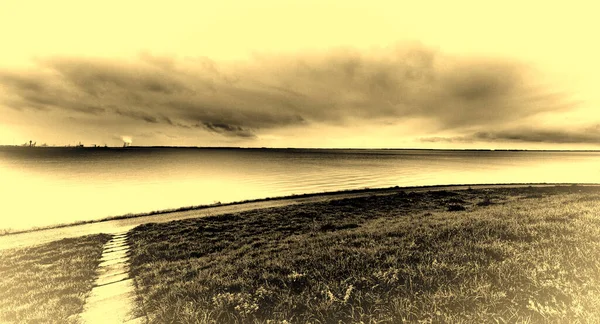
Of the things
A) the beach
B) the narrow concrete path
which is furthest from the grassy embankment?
the narrow concrete path

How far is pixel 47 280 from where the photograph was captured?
10258mm

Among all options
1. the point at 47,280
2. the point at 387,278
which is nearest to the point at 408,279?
the point at 387,278

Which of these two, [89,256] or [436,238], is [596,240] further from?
[89,256]

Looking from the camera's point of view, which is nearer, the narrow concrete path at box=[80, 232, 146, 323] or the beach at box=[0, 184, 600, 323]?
the beach at box=[0, 184, 600, 323]

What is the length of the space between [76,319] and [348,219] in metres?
15.9

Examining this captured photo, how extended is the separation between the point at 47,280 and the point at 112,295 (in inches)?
149

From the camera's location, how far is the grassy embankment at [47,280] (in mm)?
7680

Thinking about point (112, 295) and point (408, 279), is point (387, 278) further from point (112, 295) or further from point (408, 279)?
point (112, 295)

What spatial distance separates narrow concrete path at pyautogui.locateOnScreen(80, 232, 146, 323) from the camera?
735cm

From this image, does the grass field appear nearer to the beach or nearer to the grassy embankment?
the beach

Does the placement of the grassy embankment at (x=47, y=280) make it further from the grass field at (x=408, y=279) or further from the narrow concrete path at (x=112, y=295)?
the grass field at (x=408, y=279)

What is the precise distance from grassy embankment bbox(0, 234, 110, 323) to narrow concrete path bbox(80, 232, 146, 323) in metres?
0.28

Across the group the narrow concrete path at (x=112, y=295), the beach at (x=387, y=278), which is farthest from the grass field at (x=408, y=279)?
Result: the narrow concrete path at (x=112, y=295)

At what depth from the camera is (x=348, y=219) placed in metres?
19.9
